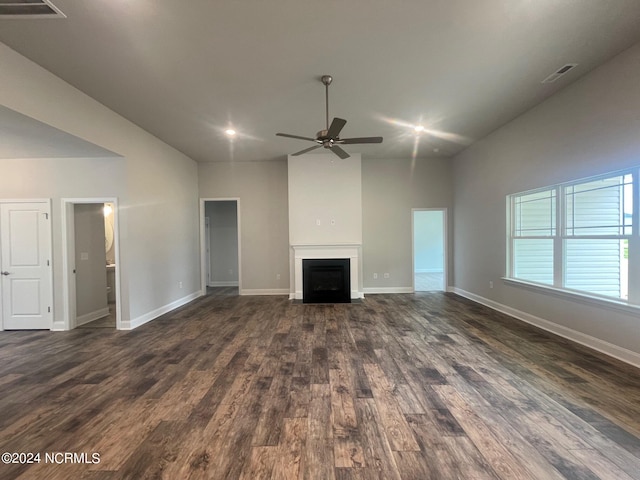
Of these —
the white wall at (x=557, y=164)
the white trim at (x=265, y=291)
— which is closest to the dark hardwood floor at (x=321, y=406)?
the white wall at (x=557, y=164)

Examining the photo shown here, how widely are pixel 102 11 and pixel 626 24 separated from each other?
169 inches

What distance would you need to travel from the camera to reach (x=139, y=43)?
2.51 meters

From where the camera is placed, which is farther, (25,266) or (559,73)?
(25,266)

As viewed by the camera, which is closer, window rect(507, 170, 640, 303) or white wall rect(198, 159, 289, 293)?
window rect(507, 170, 640, 303)

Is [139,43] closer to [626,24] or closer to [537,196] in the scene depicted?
[626,24]

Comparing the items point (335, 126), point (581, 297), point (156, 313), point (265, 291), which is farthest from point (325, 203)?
point (581, 297)

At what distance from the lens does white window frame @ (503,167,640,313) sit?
2791mm

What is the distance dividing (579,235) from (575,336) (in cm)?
123

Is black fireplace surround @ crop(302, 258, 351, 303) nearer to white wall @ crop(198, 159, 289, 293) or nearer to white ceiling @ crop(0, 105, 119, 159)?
white wall @ crop(198, 159, 289, 293)

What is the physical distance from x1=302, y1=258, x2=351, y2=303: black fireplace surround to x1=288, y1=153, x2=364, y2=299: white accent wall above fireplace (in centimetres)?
34

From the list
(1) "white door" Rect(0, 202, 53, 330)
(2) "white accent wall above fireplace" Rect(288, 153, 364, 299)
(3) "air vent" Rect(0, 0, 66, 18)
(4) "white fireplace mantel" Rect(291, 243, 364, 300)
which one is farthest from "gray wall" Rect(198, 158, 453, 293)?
(3) "air vent" Rect(0, 0, 66, 18)

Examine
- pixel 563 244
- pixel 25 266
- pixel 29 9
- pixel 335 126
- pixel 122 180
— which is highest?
pixel 29 9

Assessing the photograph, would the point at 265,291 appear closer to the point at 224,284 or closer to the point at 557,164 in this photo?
the point at 224,284

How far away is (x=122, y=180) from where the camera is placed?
13.6ft
